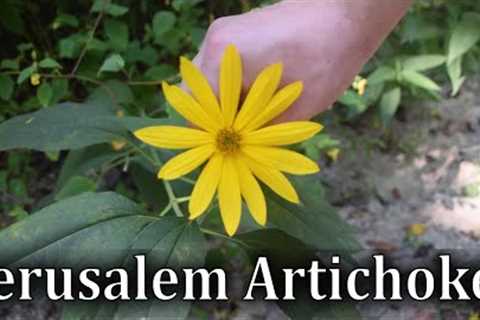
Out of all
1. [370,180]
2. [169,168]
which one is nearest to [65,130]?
[169,168]

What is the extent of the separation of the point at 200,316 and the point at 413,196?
2.49 ft

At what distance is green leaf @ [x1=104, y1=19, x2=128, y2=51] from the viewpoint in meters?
1.65

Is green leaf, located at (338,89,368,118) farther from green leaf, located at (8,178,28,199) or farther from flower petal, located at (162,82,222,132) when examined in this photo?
flower petal, located at (162,82,222,132)

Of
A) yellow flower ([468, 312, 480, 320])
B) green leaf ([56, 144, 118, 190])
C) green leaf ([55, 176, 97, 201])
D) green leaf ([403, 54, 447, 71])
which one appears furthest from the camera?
green leaf ([403, 54, 447, 71])

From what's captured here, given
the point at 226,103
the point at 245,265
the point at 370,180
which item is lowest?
the point at 245,265

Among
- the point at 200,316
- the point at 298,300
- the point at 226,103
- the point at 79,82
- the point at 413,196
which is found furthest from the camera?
the point at 413,196

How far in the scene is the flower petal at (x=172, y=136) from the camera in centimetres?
86

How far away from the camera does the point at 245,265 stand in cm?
190

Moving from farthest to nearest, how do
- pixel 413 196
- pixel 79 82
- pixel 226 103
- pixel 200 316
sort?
pixel 413 196
pixel 79 82
pixel 200 316
pixel 226 103

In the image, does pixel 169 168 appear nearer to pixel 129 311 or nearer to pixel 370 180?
pixel 129 311

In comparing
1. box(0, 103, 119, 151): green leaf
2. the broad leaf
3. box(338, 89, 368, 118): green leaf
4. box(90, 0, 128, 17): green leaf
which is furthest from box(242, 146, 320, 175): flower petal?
box(338, 89, 368, 118): green leaf

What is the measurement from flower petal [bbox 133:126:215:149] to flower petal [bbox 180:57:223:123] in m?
0.03

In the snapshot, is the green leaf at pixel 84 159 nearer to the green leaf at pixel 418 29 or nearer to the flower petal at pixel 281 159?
the flower petal at pixel 281 159

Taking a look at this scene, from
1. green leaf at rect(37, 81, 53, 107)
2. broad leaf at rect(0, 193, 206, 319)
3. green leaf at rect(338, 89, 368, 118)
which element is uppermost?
green leaf at rect(338, 89, 368, 118)
